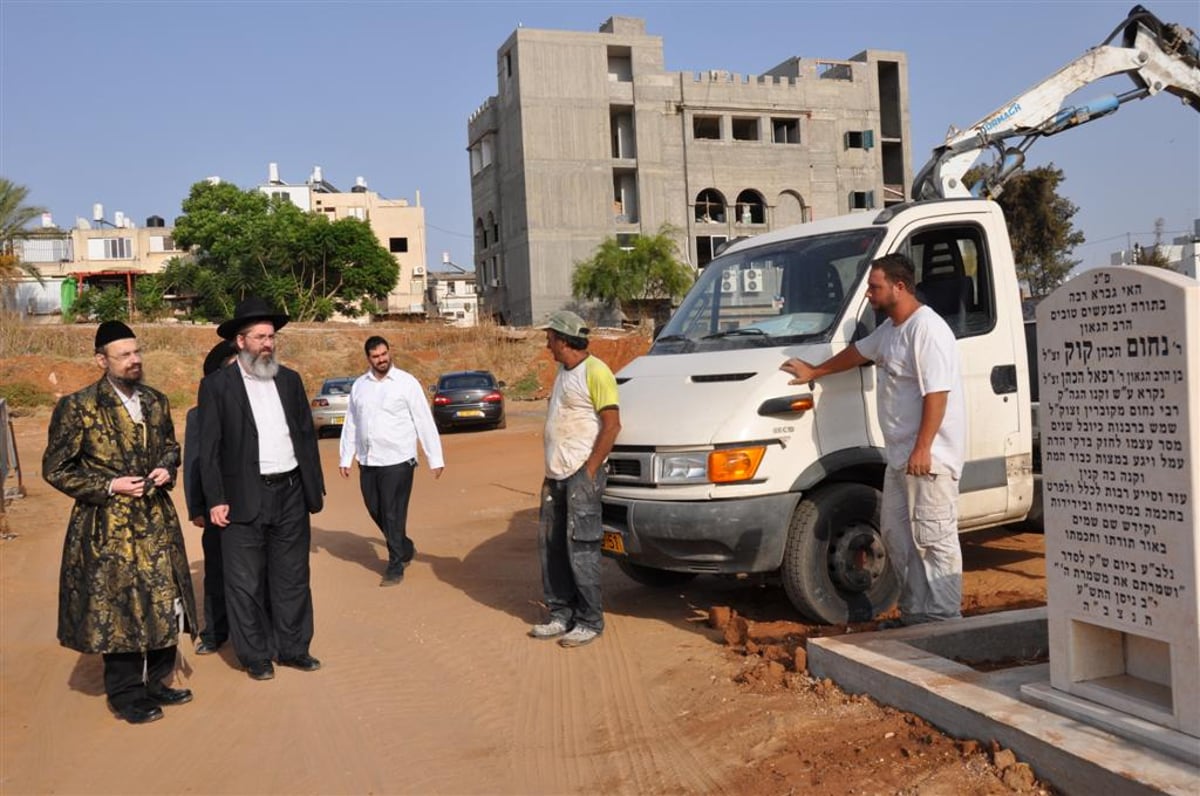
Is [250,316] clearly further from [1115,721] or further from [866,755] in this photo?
[1115,721]

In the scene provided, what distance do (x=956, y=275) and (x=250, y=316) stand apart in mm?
4547

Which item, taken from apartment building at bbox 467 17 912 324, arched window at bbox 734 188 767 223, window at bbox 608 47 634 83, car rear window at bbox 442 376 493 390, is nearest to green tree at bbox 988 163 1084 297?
apartment building at bbox 467 17 912 324

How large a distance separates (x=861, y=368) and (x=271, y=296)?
54087 millimetres

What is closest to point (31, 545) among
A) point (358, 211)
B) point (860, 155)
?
point (860, 155)

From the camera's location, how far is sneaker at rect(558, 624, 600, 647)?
685 centimetres

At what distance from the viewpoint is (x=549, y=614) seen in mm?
7547

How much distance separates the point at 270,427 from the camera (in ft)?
21.6

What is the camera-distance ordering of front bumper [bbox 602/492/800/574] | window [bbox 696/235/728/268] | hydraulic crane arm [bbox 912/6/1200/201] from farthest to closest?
window [bbox 696/235/728/268] < hydraulic crane arm [bbox 912/6/1200/201] < front bumper [bbox 602/492/800/574]

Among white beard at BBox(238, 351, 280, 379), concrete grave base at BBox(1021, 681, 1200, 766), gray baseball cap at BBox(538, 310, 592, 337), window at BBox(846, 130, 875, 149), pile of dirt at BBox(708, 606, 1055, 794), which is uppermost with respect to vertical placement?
window at BBox(846, 130, 875, 149)

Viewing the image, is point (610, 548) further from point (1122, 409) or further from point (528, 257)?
point (528, 257)

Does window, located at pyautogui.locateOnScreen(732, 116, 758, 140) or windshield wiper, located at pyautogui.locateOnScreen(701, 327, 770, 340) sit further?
window, located at pyautogui.locateOnScreen(732, 116, 758, 140)

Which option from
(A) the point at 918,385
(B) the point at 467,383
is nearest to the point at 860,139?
(B) the point at 467,383

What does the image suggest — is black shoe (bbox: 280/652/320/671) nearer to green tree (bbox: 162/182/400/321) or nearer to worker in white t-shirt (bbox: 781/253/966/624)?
worker in white t-shirt (bbox: 781/253/966/624)

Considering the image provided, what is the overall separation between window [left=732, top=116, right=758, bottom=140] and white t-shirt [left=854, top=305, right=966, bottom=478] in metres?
62.0
